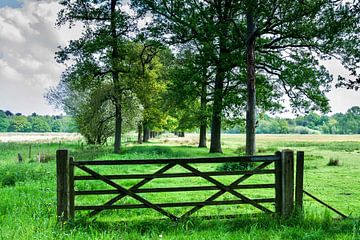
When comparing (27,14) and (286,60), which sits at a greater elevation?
(27,14)

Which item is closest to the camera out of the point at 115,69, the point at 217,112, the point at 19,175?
the point at 19,175

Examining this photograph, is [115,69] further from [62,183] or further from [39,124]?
[39,124]

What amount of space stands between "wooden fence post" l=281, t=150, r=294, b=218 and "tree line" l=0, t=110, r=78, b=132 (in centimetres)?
12603

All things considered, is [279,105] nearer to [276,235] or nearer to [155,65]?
[155,65]

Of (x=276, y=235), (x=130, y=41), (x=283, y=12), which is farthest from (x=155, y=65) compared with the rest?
(x=276, y=235)

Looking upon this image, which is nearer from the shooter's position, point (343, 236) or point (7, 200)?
point (343, 236)

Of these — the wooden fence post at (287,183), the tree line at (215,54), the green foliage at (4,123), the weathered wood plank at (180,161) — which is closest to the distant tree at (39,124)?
the green foliage at (4,123)

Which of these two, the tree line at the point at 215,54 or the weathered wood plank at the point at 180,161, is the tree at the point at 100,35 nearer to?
the tree line at the point at 215,54

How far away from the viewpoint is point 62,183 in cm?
838

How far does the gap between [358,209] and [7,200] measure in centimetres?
1014

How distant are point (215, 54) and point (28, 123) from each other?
122m

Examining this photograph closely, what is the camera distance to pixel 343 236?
7.33 m

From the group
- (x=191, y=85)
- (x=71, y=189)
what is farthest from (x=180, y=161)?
(x=191, y=85)

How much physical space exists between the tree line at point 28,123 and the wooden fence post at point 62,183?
12476 centimetres
